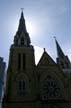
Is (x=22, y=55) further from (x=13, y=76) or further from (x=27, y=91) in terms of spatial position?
(x=27, y=91)

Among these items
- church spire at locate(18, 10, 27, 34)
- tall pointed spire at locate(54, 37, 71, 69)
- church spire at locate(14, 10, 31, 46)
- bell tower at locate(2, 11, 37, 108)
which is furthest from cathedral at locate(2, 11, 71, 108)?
tall pointed spire at locate(54, 37, 71, 69)

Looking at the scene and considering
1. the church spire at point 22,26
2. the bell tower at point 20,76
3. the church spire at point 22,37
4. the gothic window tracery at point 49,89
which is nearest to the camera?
the bell tower at point 20,76

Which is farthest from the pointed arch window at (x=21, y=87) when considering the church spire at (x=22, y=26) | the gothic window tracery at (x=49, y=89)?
the church spire at (x=22, y=26)

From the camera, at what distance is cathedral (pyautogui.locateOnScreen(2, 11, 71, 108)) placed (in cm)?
2798

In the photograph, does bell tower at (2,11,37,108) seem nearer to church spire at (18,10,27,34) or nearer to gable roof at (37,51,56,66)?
gable roof at (37,51,56,66)

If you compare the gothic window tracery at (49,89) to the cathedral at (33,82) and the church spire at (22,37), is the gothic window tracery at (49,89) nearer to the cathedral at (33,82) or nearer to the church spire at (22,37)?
the cathedral at (33,82)

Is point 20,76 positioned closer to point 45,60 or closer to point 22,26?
point 45,60

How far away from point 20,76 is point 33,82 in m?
1.99

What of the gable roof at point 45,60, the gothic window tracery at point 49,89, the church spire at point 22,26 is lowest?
the gothic window tracery at point 49,89

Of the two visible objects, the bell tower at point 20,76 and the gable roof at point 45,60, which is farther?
the gable roof at point 45,60

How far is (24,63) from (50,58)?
3836mm

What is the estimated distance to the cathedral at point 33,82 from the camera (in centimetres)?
2798

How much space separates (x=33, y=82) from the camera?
29969 mm

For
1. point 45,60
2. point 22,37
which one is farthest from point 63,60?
point 22,37
